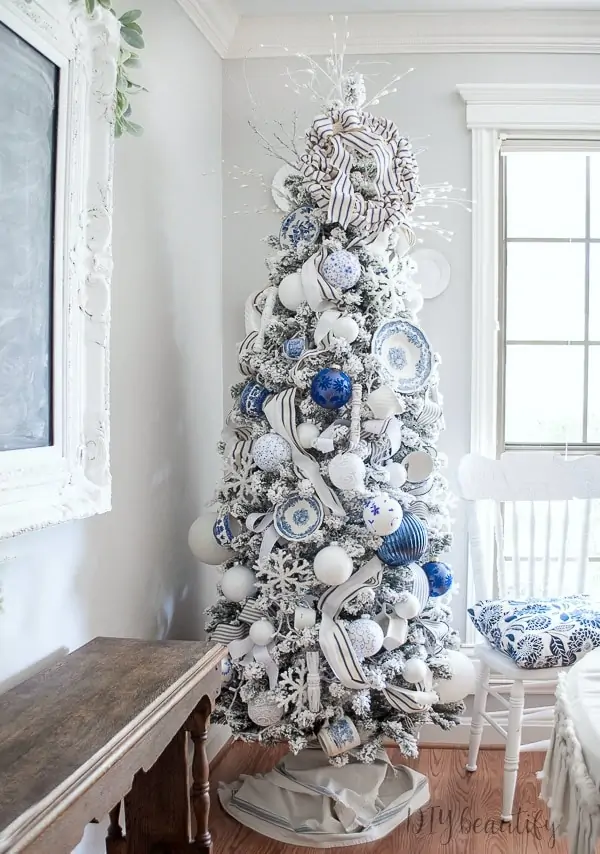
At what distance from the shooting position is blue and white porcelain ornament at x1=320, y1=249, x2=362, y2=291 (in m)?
2.19

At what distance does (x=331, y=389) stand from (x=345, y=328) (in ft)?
0.58

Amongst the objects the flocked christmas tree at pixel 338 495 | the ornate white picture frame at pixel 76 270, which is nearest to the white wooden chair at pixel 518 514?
the flocked christmas tree at pixel 338 495

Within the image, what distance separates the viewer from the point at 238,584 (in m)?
2.22

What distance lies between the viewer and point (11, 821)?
97cm

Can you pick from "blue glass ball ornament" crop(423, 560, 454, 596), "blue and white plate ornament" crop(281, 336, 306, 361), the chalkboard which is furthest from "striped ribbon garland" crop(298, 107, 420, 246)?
"blue glass ball ornament" crop(423, 560, 454, 596)

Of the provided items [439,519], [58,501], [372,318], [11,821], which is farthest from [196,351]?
[11,821]

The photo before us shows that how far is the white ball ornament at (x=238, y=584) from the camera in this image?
2.22 meters

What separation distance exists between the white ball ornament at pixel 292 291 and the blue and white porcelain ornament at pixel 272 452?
0.38 metres

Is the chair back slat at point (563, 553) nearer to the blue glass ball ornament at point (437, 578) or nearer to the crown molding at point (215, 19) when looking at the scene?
the blue glass ball ornament at point (437, 578)

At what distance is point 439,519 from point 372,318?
2.03 ft

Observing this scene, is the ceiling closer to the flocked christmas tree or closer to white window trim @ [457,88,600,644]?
white window trim @ [457,88,600,644]

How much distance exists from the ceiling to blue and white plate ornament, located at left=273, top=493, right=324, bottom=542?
189cm

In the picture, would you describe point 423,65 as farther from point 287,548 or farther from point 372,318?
point 287,548

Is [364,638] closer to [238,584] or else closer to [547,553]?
[238,584]
